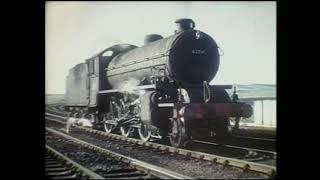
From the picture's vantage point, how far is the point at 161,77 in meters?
5.09

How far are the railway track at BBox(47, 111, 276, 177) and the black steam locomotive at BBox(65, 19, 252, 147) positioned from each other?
145 mm

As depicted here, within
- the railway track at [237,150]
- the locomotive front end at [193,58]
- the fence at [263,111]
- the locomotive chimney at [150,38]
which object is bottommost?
the railway track at [237,150]

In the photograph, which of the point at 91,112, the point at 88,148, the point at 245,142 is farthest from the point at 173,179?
the point at 91,112

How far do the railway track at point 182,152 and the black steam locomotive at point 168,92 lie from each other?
14cm

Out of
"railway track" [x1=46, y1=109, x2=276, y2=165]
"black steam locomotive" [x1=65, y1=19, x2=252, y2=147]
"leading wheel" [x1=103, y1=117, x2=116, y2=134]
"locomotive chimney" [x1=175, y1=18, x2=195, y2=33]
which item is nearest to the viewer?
"railway track" [x1=46, y1=109, x2=276, y2=165]

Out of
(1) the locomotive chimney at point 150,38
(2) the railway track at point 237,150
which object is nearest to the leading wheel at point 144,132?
(2) the railway track at point 237,150

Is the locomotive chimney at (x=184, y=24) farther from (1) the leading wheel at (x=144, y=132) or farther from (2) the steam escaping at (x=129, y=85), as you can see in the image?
(1) the leading wheel at (x=144, y=132)

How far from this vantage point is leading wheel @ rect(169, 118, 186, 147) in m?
4.56

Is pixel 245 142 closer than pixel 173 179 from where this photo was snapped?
No

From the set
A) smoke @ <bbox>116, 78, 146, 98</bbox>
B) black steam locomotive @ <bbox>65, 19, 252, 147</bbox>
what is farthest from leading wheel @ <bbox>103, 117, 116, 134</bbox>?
smoke @ <bbox>116, 78, 146, 98</bbox>

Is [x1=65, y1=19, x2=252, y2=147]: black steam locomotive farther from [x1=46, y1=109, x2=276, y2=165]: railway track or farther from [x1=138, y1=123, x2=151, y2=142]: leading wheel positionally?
[x1=46, y1=109, x2=276, y2=165]: railway track

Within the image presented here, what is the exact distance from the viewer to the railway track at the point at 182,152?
147 inches
